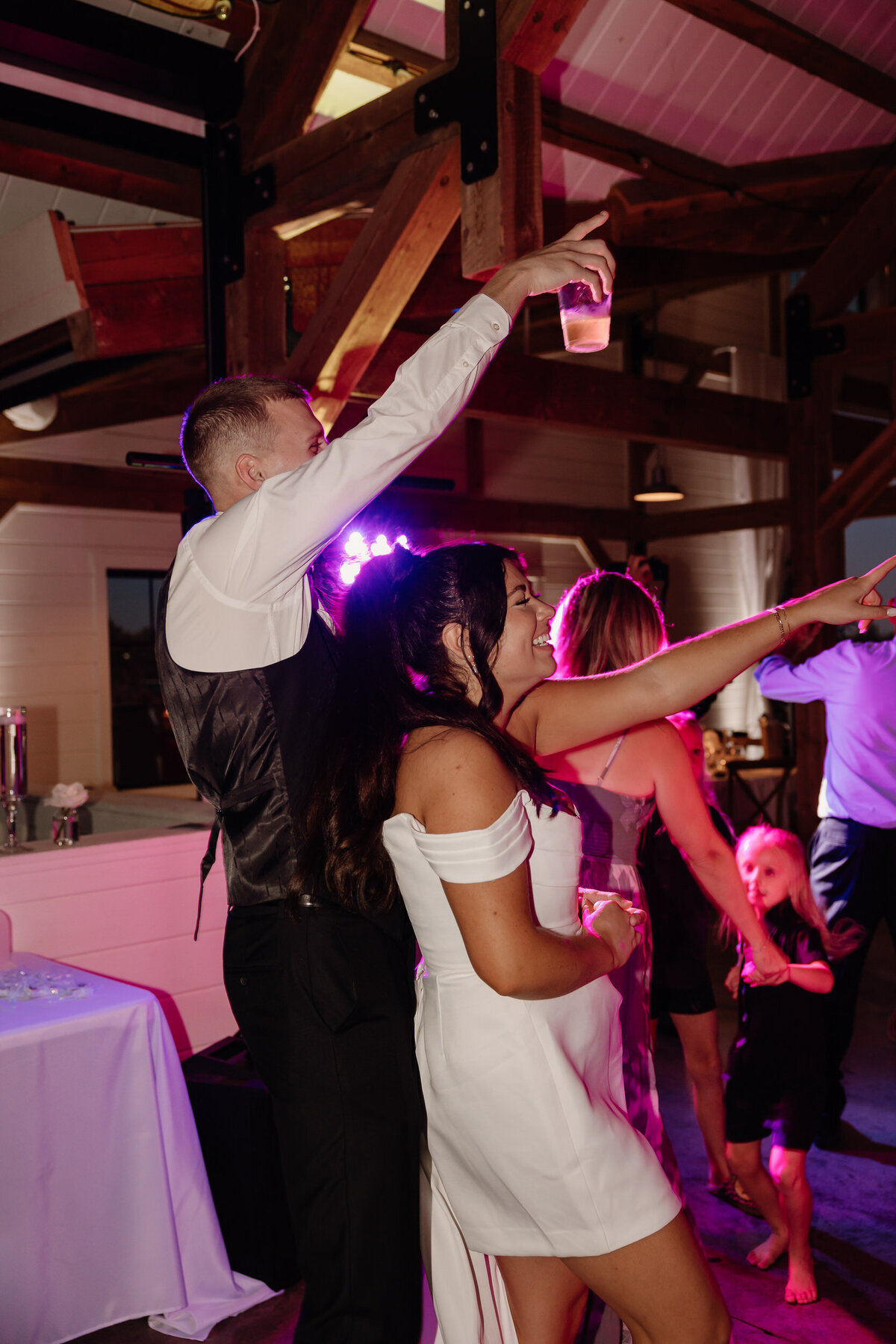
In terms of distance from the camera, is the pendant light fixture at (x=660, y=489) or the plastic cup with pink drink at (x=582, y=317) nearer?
the plastic cup with pink drink at (x=582, y=317)

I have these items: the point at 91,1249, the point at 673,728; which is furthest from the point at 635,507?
the point at 91,1249

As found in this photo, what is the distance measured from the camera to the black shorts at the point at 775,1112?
2500mm

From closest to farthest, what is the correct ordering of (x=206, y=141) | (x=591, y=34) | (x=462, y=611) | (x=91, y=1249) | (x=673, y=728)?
(x=462, y=611) → (x=91, y=1249) → (x=673, y=728) → (x=206, y=141) → (x=591, y=34)

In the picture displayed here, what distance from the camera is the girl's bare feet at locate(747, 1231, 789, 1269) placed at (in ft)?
8.36

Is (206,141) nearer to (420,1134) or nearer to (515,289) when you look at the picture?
(515,289)

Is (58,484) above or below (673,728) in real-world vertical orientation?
above

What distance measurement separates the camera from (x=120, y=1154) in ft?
7.24

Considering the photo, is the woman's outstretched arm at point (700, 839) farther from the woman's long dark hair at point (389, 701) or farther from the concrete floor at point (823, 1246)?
the woman's long dark hair at point (389, 701)

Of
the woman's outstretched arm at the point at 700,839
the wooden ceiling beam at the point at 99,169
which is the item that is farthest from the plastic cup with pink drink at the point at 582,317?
the wooden ceiling beam at the point at 99,169

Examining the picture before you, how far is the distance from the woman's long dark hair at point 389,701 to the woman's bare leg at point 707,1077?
161 centimetres

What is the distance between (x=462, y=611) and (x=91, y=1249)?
64.2 inches

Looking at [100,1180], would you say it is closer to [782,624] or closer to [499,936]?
[499,936]

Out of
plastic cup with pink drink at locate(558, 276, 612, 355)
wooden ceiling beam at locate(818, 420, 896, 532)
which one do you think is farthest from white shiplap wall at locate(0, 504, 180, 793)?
plastic cup with pink drink at locate(558, 276, 612, 355)

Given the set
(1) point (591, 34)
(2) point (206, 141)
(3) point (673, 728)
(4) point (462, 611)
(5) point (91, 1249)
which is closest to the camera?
(4) point (462, 611)
